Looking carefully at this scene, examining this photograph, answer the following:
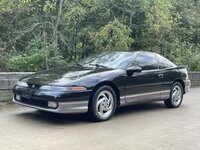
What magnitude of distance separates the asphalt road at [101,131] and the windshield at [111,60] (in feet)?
3.61

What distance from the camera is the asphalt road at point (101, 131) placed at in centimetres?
561

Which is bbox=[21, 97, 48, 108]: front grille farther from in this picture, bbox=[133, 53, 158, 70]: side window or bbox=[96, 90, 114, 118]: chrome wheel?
bbox=[133, 53, 158, 70]: side window

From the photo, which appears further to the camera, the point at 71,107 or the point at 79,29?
the point at 79,29

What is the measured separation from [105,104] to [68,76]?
3.02 feet

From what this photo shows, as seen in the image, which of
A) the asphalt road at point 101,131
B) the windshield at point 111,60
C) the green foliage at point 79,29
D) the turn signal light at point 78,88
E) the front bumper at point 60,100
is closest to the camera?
the asphalt road at point 101,131

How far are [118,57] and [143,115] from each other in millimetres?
1409

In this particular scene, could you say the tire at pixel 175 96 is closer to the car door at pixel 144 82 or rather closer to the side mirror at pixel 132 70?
the car door at pixel 144 82

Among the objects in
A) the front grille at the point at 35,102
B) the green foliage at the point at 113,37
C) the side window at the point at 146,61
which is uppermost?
the green foliage at the point at 113,37

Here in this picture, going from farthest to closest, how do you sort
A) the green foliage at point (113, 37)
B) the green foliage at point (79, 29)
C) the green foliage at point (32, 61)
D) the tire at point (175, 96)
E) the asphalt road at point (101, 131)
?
the green foliage at point (113, 37)
the green foliage at point (79, 29)
the green foliage at point (32, 61)
the tire at point (175, 96)
the asphalt road at point (101, 131)

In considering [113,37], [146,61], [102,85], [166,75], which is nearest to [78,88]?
[102,85]

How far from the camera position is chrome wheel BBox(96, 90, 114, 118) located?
716 cm

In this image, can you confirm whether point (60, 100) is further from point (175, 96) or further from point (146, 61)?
point (175, 96)

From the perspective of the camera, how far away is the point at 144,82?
26.5 feet

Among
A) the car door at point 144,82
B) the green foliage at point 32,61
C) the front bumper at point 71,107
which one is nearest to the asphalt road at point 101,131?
the front bumper at point 71,107
